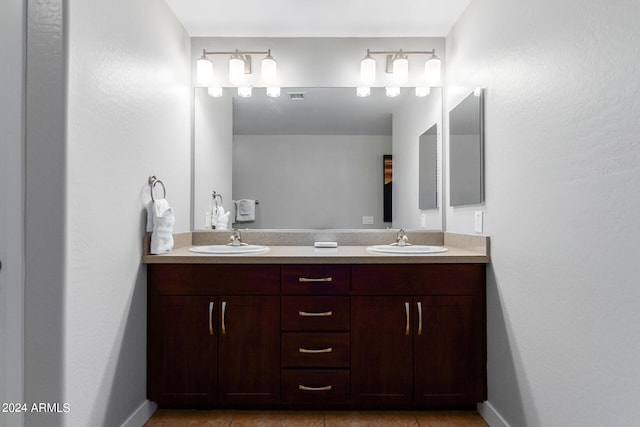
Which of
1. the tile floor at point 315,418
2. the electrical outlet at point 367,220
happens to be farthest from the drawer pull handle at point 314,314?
the electrical outlet at point 367,220

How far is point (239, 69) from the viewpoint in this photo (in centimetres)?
245

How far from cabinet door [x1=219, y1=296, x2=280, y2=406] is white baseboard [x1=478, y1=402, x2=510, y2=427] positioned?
3.43 ft

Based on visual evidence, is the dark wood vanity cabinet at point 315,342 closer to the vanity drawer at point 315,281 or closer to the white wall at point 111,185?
the vanity drawer at point 315,281

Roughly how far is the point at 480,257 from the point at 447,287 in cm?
22

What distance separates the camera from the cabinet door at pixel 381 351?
6.22 feet

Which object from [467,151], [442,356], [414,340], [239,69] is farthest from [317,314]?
[239,69]

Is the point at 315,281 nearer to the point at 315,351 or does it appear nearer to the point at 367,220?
the point at 315,351

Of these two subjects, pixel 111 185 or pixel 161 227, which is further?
pixel 161 227

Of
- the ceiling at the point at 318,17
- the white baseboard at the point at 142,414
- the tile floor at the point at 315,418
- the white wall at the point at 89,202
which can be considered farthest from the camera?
the ceiling at the point at 318,17

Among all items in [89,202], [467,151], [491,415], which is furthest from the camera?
[467,151]

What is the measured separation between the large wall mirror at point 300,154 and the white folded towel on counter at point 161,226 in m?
0.54

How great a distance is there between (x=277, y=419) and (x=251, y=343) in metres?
0.40

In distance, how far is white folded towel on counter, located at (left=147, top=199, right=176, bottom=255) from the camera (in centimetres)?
190

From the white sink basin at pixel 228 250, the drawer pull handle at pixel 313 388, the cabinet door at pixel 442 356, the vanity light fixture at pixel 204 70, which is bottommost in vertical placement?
the drawer pull handle at pixel 313 388
